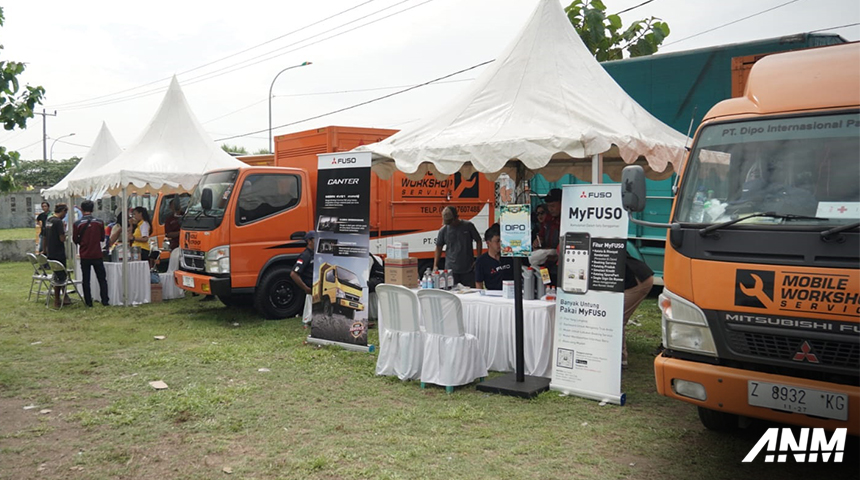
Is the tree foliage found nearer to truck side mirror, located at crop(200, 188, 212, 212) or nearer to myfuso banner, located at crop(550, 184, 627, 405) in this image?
truck side mirror, located at crop(200, 188, 212, 212)

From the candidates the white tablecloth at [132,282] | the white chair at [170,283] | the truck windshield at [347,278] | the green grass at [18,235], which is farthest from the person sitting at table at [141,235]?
the green grass at [18,235]

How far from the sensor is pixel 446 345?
20.9 feet

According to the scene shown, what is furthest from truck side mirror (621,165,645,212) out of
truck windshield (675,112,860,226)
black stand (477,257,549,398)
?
black stand (477,257,549,398)

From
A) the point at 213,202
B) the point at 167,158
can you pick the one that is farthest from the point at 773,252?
the point at 167,158

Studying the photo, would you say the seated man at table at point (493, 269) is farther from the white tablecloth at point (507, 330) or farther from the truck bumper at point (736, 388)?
the truck bumper at point (736, 388)

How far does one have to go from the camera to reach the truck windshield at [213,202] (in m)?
10.3

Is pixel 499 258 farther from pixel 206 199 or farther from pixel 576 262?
pixel 206 199

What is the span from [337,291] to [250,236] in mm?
2803

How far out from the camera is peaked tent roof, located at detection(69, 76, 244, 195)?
40.3ft

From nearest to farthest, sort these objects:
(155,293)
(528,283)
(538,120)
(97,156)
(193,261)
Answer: (538,120)
(528,283)
(193,261)
(155,293)
(97,156)

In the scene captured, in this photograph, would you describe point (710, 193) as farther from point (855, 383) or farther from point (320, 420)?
point (320, 420)

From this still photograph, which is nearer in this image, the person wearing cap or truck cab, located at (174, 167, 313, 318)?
the person wearing cap

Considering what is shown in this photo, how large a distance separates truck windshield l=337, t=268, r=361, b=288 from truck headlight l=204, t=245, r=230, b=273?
2807mm

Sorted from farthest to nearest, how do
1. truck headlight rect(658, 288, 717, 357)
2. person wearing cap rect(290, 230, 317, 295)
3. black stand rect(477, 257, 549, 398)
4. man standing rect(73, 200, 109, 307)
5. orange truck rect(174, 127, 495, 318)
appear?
1. man standing rect(73, 200, 109, 307)
2. orange truck rect(174, 127, 495, 318)
3. person wearing cap rect(290, 230, 317, 295)
4. black stand rect(477, 257, 549, 398)
5. truck headlight rect(658, 288, 717, 357)
